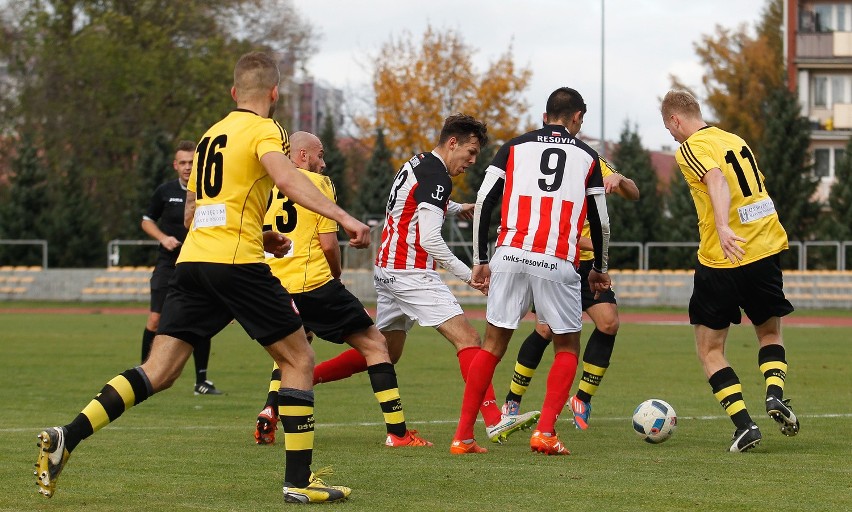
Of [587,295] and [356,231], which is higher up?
[356,231]

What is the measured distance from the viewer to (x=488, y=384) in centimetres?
902

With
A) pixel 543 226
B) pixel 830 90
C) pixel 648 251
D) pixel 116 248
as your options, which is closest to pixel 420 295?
pixel 543 226

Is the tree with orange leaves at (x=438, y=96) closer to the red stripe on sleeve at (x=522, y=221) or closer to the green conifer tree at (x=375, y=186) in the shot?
the green conifer tree at (x=375, y=186)

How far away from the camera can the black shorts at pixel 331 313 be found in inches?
364

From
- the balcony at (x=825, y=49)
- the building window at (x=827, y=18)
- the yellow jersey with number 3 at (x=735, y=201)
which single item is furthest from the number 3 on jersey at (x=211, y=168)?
the building window at (x=827, y=18)

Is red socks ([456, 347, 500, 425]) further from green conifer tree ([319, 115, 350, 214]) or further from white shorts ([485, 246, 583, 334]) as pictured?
green conifer tree ([319, 115, 350, 214])

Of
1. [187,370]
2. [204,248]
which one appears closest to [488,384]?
[204,248]

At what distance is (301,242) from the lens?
9.46 meters

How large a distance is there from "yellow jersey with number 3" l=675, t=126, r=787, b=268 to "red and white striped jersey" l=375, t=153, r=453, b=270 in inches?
62.9

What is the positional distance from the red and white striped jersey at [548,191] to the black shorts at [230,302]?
7.44 ft

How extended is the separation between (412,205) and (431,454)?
1.84m

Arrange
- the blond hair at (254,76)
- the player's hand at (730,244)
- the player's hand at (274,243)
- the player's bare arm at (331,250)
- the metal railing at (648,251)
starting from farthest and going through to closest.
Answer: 1. the metal railing at (648,251)
2. the player's bare arm at (331,250)
3. the player's hand at (730,244)
4. the player's hand at (274,243)
5. the blond hair at (254,76)

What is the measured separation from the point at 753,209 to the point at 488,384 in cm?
207

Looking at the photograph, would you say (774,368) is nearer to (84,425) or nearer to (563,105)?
(563,105)
